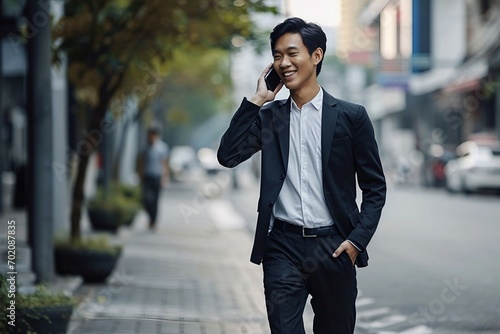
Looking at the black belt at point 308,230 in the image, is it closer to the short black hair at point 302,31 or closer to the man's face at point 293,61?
the man's face at point 293,61

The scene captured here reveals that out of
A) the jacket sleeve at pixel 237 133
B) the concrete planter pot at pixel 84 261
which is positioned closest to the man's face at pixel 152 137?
the concrete planter pot at pixel 84 261

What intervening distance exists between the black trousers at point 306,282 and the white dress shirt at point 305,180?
9cm

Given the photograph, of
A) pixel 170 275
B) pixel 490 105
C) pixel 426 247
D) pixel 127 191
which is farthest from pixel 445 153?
pixel 170 275

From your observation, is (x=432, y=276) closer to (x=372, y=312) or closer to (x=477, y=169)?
(x=372, y=312)

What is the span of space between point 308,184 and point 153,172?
1412 centimetres

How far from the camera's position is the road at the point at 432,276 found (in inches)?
352

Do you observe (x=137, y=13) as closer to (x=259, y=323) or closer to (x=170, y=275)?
(x=170, y=275)

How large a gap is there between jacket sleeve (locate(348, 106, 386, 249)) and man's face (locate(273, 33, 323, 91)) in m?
0.31

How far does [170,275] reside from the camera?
1243 cm

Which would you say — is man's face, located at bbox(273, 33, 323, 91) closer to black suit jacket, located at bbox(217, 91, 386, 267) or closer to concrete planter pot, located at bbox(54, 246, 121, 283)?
black suit jacket, located at bbox(217, 91, 386, 267)

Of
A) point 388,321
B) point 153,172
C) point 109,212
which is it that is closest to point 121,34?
point 388,321

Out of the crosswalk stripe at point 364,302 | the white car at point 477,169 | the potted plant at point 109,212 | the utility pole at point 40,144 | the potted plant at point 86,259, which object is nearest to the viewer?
the crosswalk stripe at point 364,302

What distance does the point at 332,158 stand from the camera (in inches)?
191

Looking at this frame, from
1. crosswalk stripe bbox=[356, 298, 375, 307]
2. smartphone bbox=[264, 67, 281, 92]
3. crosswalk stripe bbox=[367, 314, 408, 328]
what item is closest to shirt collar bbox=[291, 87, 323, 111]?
smartphone bbox=[264, 67, 281, 92]
